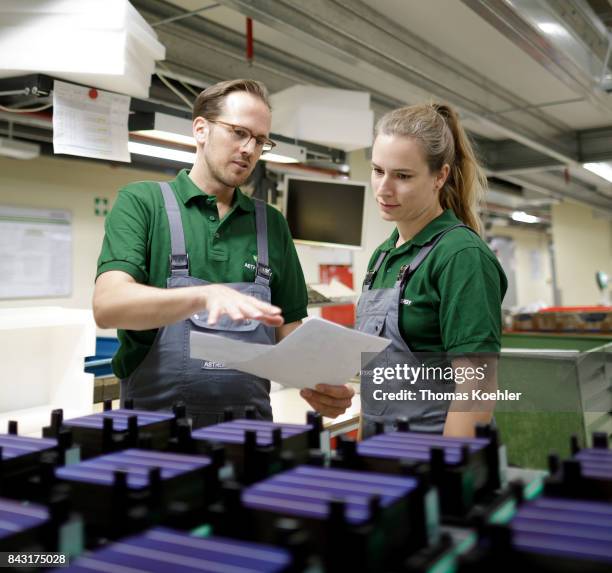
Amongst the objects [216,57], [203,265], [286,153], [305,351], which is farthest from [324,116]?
[305,351]

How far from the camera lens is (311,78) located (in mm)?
3568

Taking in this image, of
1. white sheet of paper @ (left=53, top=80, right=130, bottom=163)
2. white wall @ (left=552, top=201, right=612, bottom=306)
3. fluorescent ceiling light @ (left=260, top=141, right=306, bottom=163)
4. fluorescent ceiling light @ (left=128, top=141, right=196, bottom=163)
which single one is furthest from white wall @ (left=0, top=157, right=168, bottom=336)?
white wall @ (left=552, top=201, right=612, bottom=306)

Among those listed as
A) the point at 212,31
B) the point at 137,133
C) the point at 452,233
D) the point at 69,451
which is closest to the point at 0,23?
the point at 137,133

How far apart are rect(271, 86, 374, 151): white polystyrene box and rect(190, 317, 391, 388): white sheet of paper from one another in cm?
220

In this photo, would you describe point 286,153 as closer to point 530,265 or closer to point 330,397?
→ point 330,397

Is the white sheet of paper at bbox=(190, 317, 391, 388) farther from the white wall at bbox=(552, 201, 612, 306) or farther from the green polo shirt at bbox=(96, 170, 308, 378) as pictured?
the white wall at bbox=(552, 201, 612, 306)

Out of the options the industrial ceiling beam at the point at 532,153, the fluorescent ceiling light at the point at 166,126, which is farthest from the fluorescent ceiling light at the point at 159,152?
the industrial ceiling beam at the point at 532,153

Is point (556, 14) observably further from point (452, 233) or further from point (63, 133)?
point (63, 133)

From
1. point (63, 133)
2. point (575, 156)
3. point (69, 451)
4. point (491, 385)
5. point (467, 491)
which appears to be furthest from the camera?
point (575, 156)

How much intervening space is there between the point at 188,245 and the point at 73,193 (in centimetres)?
287

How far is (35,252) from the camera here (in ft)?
12.4

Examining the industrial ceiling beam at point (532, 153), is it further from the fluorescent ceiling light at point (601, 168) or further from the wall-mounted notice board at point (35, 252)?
the wall-mounted notice board at point (35, 252)

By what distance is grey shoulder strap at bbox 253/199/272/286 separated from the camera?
1577mm

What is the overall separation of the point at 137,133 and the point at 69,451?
1.94 meters
